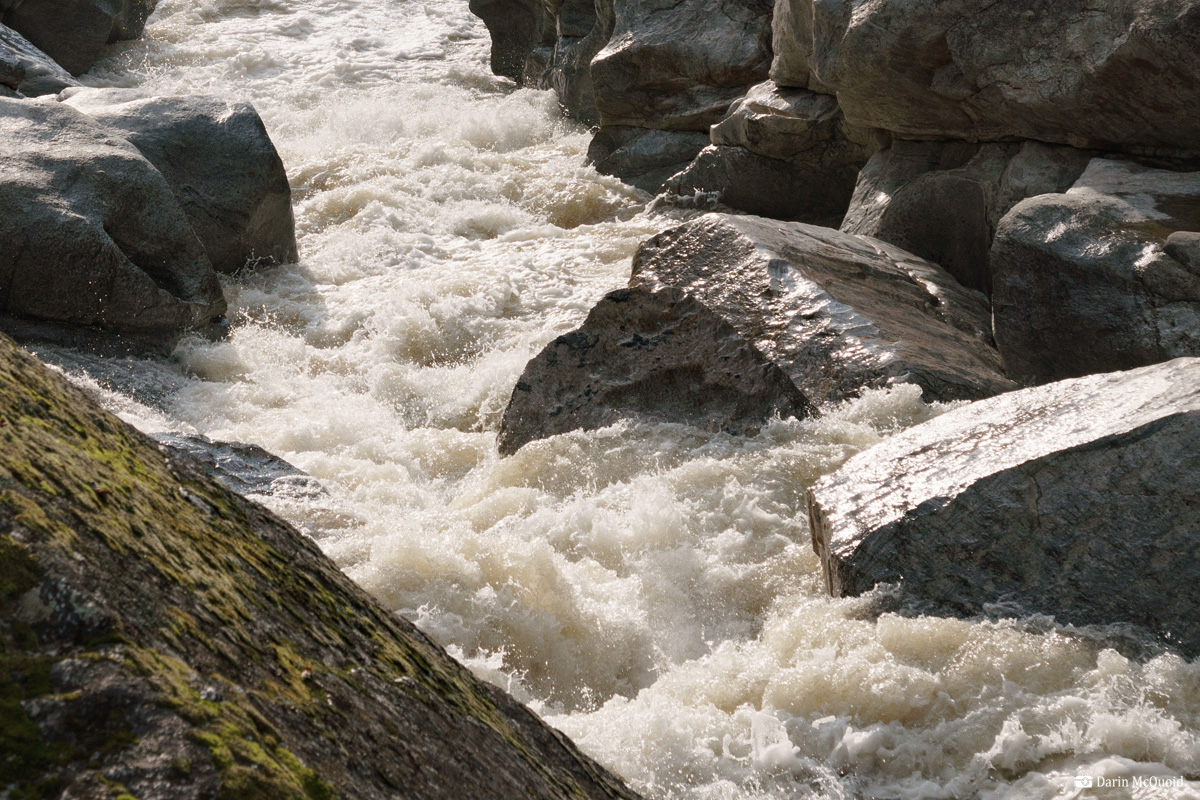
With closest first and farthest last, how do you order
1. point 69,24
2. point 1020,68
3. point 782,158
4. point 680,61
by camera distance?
point 1020,68, point 782,158, point 680,61, point 69,24

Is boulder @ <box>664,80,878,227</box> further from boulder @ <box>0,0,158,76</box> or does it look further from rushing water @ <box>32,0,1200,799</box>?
boulder @ <box>0,0,158,76</box>

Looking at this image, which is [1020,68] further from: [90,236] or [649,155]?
[90,236]

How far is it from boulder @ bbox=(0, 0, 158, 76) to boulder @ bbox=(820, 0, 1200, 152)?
12.5m

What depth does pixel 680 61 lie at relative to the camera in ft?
39.2

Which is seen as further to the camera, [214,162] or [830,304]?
[214,162]

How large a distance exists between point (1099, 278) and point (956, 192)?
7.99 feet

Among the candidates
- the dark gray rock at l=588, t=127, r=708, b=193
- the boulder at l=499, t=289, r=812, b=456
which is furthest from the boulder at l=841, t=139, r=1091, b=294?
the dark gray rock at l=588, t=127, r=708, b=193

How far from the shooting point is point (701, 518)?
4.82 metres

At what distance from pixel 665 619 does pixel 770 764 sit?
41.9 inches

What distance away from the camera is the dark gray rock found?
12039mm

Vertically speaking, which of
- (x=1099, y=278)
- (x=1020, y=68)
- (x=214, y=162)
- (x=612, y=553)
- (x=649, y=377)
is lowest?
(x=612, y=553)

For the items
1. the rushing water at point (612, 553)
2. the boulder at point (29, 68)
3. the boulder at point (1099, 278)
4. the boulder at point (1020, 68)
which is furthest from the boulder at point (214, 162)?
the boulder at point (1099, 278)

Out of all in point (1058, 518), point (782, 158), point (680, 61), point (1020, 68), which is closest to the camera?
point (1058, 518)

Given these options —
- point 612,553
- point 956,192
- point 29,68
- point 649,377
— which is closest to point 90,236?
point 649,377
